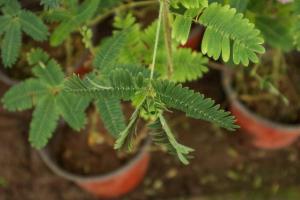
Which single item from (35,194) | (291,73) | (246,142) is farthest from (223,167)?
(35,194)

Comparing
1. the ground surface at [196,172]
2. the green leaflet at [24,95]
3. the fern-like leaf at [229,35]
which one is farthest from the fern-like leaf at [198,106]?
the ground surface at [196,172]

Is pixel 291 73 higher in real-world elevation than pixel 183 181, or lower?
higher

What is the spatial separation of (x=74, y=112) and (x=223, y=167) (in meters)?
0.96

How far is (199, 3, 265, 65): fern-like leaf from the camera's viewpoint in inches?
29.5

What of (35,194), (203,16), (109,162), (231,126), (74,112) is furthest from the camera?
(35,194)

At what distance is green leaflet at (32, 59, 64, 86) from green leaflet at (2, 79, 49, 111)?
0.02 metres

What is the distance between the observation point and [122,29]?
1111 millimetres

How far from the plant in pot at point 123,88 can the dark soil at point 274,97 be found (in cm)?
39

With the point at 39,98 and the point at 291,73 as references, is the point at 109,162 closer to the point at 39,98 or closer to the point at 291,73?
the point at 39,98

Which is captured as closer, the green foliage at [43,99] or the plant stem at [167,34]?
the plant stem at [167,34]

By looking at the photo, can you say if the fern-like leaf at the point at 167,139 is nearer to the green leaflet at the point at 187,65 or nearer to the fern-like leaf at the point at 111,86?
the fern-like leaf at the point at 111,86

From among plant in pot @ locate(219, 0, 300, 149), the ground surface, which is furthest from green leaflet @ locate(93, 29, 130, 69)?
the ground surface

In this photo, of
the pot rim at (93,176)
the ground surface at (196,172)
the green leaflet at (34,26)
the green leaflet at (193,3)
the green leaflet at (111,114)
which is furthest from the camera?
the ground surface at (196,172)

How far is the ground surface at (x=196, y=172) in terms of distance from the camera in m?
1.86
